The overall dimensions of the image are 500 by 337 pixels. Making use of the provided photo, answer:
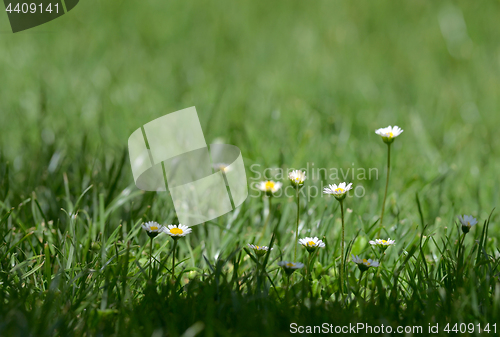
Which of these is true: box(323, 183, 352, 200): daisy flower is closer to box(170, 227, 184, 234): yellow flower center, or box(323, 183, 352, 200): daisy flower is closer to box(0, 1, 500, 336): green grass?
box(0, 1, 500, 336): green grass

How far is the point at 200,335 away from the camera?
1146mm

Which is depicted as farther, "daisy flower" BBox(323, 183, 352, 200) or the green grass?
"daisy flower" BBox(323, 183, 352, 200)

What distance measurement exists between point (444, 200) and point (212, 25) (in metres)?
2.91

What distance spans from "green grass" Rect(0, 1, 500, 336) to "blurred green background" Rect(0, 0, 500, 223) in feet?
0.06

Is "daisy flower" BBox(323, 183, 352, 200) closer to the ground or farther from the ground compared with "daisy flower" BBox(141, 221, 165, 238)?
farther from the ground

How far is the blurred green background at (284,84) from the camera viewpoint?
8.02 ft

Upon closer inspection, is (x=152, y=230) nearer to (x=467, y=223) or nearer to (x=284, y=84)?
(x=467, y=223)

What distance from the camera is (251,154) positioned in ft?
8.17

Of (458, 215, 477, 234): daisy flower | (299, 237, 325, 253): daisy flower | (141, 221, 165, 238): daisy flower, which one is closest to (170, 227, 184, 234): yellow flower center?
(141, 221, 165, 238): daisy flower

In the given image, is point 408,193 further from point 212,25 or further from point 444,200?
point 212,25

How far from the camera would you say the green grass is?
1.27m

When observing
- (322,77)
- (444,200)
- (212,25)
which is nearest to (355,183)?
(444,200)

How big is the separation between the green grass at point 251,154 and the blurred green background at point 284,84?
0.02 m

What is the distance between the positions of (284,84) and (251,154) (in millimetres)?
1188
